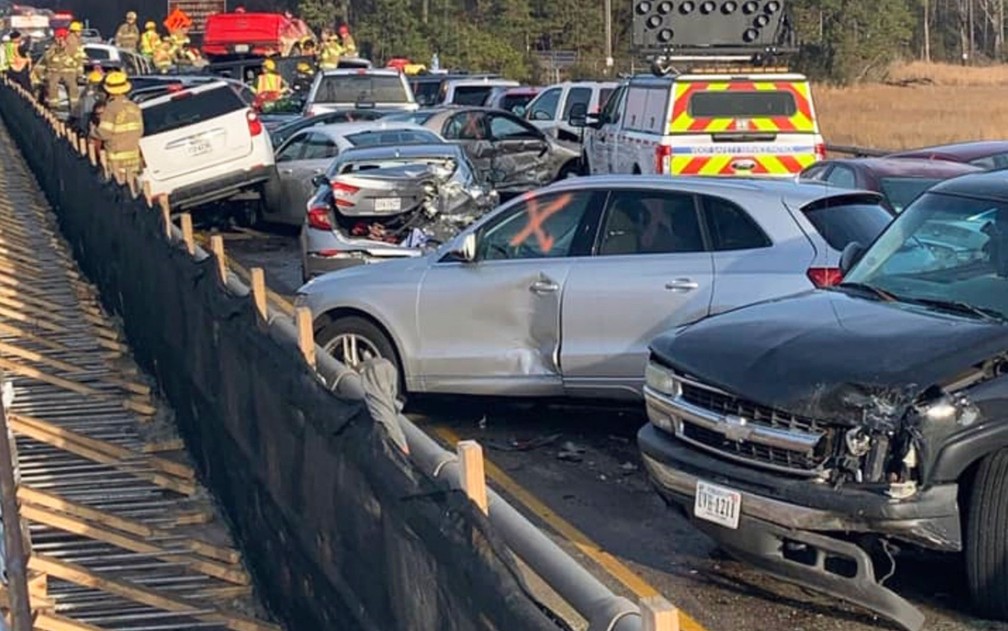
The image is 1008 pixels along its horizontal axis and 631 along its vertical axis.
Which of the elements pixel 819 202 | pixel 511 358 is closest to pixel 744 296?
pixel 819 202

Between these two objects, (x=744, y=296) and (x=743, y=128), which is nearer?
(x=744, y=296)

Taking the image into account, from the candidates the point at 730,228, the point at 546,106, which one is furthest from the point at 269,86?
the point at 730,228

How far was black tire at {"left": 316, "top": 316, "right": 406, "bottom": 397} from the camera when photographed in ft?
34.6

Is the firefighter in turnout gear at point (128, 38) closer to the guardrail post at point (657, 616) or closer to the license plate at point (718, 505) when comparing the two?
the license plate at point (718, 505)

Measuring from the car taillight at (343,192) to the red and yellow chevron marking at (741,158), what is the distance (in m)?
4.75

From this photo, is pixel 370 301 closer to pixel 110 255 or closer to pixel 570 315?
pixel 570 315

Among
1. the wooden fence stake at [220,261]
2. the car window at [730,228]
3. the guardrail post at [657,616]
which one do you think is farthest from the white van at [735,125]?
the guardrail post at [657,616]

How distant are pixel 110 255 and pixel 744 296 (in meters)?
Result: 6.13

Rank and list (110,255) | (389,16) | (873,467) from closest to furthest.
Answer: (873,467) < (110,255) < (389,16)

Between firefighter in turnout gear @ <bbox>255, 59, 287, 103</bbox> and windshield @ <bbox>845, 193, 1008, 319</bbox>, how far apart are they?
28.1 m

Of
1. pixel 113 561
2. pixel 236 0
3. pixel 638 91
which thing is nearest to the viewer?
pixel 113 561

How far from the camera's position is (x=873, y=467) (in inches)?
251

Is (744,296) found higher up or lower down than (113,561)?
higher up

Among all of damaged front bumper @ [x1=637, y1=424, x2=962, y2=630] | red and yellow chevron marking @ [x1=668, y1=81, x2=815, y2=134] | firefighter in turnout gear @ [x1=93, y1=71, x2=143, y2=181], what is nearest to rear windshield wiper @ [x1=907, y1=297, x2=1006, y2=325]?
damaged front bumper @ [x1=637, y1=424, x2=962, y2=630]
